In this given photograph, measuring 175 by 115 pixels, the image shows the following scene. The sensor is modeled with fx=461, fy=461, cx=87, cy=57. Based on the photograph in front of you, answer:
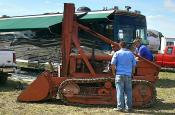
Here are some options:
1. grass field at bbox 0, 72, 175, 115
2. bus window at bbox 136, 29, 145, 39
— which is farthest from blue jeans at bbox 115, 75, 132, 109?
bus window at bbox 136, 29, 145, 39

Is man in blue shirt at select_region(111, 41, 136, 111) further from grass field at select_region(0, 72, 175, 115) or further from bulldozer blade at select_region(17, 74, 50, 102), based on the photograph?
bulldozer blade at select_region(17, 74, 50, 102)

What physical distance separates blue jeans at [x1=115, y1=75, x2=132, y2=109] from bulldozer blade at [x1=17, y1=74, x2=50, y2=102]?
75.5 inches

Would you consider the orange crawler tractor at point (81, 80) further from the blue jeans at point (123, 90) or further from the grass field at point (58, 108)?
the blue jeans at point (123, 90)

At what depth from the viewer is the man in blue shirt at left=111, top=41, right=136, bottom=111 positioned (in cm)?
1134

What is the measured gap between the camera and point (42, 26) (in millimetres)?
20609

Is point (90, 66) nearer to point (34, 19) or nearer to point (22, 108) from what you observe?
point (22, 108)

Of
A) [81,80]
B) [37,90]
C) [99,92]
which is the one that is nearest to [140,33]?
[99,92]

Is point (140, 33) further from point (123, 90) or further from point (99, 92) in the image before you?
point (123, 90)

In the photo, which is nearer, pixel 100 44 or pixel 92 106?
pixel 92 106

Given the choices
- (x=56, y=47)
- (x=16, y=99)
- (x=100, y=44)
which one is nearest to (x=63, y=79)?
(x=16, y=99)

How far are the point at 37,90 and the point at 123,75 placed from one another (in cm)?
238

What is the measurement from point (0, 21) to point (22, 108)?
48.2 feet

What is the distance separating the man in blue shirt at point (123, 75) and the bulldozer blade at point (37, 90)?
1.90 metres

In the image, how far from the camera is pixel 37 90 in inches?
478
